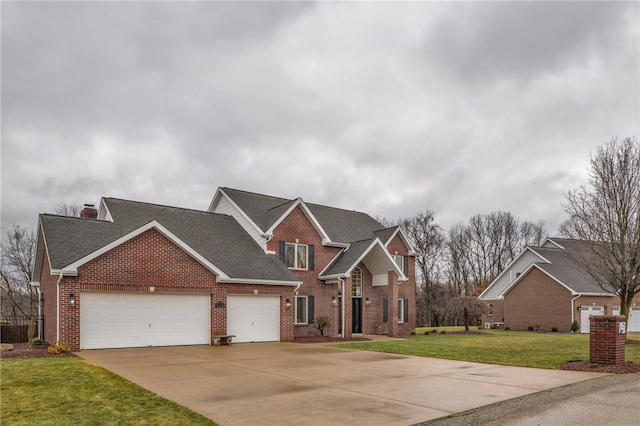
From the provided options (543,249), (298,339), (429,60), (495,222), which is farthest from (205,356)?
(495,222)

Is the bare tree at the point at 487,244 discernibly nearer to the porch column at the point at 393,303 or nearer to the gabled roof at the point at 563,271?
the gabled roof at the point at 563,271

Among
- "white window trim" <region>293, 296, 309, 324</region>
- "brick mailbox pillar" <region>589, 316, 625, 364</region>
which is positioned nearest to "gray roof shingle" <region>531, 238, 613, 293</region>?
"white window trim" <region>293, 296, 309, 324</region>

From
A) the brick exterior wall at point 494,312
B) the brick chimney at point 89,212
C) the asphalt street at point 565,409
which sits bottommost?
the brick exterior wall at point 494,312

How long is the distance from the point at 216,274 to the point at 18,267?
105 ft

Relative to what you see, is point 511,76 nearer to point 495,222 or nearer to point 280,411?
point 280,411

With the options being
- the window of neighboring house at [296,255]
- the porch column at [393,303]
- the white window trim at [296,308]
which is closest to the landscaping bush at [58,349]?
the white window trim at [296,308]

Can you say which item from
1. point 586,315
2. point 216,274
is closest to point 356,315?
point 216,274

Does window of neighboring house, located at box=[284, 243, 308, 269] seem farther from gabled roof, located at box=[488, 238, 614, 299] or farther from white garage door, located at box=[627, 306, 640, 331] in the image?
white garage door, located at box=[627, 306, 640, 331]

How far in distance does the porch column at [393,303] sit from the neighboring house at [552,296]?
48.0 feet

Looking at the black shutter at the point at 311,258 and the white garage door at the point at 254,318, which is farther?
the black shutter at the point at 311,258

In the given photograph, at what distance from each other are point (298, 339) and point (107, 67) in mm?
14157

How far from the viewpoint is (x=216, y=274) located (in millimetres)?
20484

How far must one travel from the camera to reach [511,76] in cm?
1786

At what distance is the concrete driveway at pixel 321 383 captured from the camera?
7953mm
